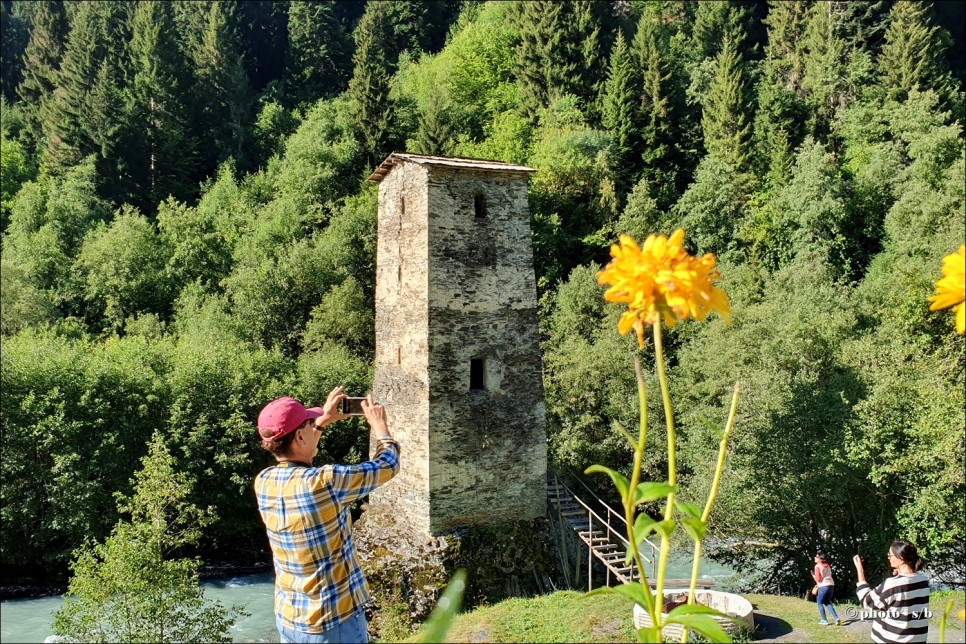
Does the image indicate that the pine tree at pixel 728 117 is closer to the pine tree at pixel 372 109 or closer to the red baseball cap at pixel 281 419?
the pine tree at pixel 372 109

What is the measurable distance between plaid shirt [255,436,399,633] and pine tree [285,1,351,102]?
4431 cm

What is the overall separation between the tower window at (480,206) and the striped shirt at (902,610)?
→ 1114cm

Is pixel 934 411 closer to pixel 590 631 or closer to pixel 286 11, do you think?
pixel 590 631

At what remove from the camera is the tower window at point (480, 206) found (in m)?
15.3

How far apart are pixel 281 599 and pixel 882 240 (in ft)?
89.0

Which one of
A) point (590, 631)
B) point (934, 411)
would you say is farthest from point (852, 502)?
point (590, 631)

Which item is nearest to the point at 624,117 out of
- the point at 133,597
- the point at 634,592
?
the point at 133,597

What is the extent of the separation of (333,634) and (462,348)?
38.4 feet

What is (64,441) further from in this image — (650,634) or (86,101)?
(86,101)

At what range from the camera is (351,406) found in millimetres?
3848

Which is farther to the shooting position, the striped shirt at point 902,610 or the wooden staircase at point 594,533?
the wooden staircase at point 594,533

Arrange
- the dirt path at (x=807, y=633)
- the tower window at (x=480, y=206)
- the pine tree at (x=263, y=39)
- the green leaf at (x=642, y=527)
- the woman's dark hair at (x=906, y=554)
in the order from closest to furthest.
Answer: the green leaf at (x=642, y=527) < the woman's dark hair at (x=906, y=554) < the dirt path at (x=807, y=633) < the tower window at (x=480, y=206) < the pine tree at (x=263, y=39)

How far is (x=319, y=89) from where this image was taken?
44.7 meters

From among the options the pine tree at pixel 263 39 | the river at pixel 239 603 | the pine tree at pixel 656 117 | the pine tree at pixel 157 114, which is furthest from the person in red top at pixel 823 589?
the pine tree at pixel 263 39
